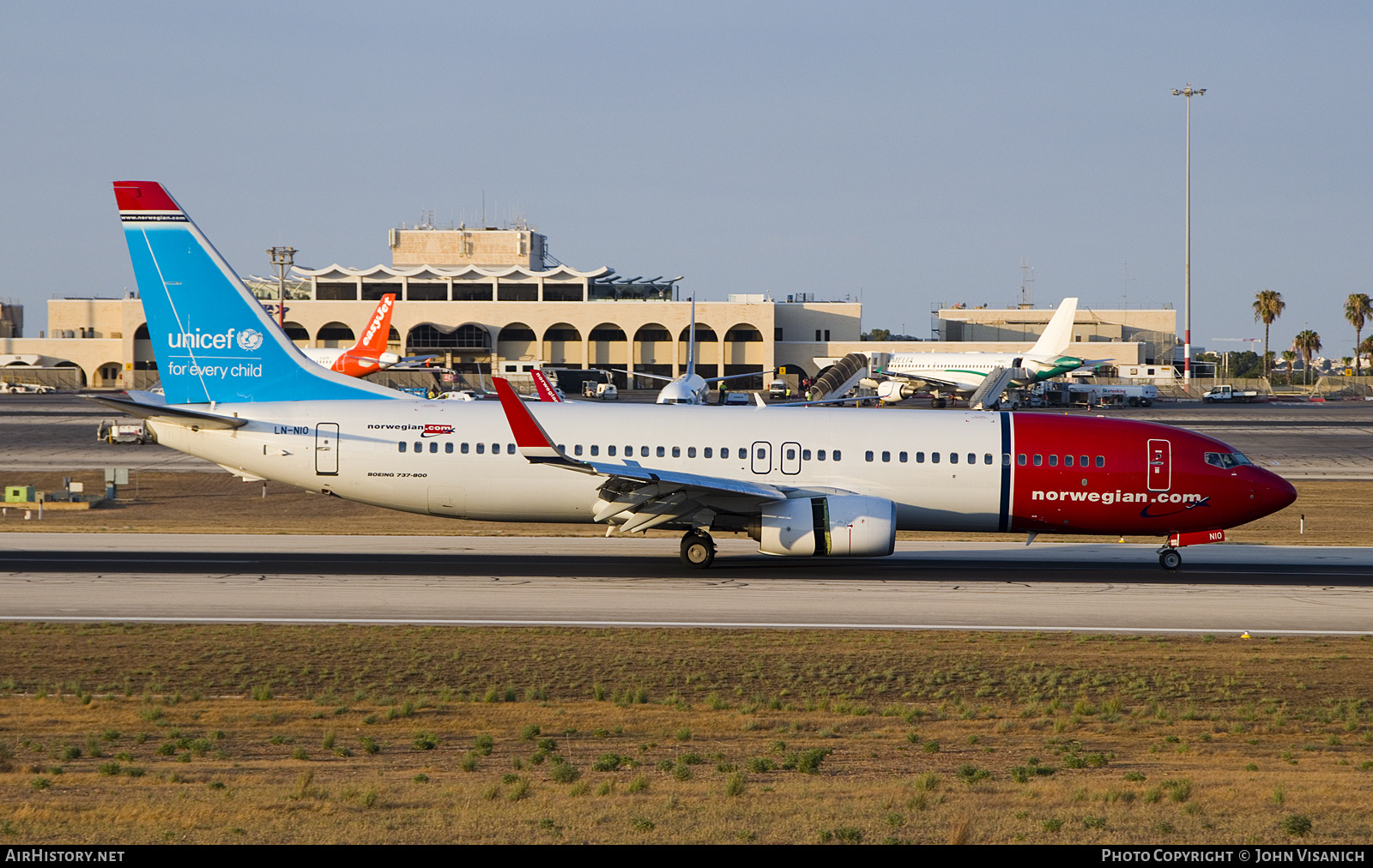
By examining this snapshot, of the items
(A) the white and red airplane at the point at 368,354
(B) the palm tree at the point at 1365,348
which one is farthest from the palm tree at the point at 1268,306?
(A) the white and red airplane at the point at 368,354

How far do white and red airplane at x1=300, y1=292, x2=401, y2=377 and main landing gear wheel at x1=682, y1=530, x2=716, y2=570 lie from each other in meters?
59.0

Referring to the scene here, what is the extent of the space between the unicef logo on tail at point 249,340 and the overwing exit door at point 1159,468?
73.7 feet

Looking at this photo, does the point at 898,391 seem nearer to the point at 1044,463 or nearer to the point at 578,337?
the point at 578,337

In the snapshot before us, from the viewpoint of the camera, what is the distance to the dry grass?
119 ft

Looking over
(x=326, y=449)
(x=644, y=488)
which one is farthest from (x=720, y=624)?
(x=326, y=449)

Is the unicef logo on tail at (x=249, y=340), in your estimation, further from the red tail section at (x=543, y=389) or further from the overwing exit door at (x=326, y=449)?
the red tail section at (x=543, y=389)

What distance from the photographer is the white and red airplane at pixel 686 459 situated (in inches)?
1134

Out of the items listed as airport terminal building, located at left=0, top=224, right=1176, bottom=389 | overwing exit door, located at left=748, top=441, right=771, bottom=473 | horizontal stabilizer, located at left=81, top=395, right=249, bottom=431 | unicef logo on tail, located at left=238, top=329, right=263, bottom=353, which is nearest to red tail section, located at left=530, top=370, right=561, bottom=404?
overwing exit door, located at left=748, top=441, right=771, bottom=473

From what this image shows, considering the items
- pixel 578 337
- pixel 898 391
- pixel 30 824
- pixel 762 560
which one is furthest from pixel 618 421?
pixel 578 337

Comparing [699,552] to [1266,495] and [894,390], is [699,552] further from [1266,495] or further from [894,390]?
[894,390]

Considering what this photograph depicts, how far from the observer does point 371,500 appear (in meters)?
29.5

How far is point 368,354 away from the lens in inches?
3607

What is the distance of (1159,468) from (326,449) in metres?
20.4

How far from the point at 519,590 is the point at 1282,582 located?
17.8 meters
